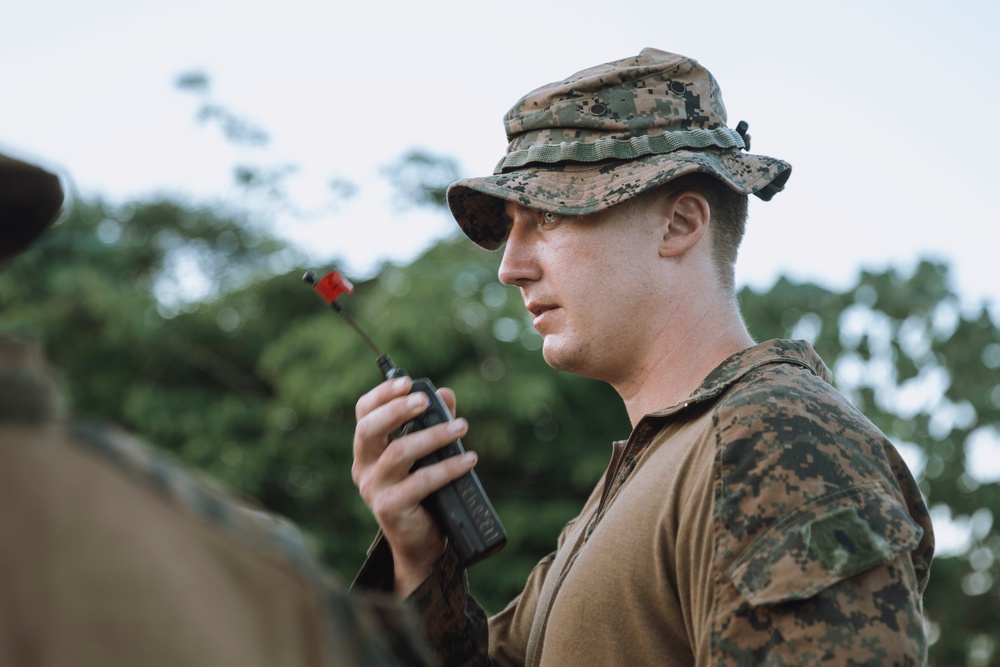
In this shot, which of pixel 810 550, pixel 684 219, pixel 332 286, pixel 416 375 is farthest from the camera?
pixel 416 375

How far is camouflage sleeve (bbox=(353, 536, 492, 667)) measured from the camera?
261 cm

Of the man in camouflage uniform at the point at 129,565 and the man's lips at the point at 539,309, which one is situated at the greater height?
the man's lips at the point at 539,309

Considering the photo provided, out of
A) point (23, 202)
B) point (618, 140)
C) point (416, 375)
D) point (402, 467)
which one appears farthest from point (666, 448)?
point (416, 375)

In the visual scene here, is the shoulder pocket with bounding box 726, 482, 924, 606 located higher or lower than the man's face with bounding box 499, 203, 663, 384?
lower

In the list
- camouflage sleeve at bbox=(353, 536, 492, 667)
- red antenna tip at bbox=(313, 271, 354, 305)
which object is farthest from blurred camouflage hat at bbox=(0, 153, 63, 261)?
camouflage sleeve at bbox=(353, 536, 492, 667)

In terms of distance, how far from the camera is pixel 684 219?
9.33 ft

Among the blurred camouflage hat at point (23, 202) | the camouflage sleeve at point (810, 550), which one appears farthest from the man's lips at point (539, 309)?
the blurred camouflage hat at point (23, 202)

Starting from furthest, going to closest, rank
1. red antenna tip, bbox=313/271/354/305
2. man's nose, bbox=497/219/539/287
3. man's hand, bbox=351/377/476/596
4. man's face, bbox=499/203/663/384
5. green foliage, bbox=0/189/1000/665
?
green foliage, bbox=0/189/1000/665, man's nose, bbox=497/219/539/287, man's face, bbox=499/203/663/384, red antenna tip, bbox=313/271/354/305, man's hand, bbox=351/377/476/596

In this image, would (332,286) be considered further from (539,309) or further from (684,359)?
(684,359)

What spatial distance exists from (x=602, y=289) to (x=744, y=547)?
0.95 m

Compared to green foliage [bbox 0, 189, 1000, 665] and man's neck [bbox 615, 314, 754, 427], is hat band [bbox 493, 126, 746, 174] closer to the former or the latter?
man's neck [bbox 615, 314, 754, 427]

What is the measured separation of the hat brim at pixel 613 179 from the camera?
2.65 metres

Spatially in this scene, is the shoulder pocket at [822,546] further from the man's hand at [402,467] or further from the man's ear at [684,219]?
the man's ear at [684,219]

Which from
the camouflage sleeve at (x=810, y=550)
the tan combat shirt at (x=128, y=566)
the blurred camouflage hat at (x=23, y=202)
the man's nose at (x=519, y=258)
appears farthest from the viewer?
the man's nose at (x=519, y=258)
